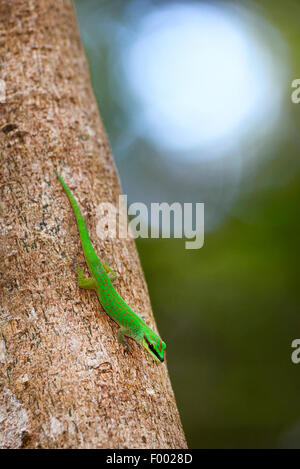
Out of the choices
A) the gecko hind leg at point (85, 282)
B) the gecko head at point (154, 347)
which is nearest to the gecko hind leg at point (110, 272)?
the gecko hind leg at point (85, 282)

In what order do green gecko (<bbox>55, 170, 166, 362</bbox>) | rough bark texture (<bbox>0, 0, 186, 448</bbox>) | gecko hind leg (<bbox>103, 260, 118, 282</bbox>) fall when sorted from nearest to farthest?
rough bark texture (<bbox>0, 0, 186, 448</bbox>) < green gecko (<bbox>55, 170, 166, 362</bbox>) < gecko hind leg (<bbox>103, 260, 118, 282</bbox>)

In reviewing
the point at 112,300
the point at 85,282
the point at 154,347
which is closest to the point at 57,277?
the point at 85,282

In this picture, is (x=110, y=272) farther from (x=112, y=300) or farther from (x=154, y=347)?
(x=154, y=347)

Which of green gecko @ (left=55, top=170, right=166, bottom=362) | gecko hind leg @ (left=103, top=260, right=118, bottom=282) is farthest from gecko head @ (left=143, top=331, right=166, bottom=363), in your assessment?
gecko hind leg @ (left=103, top=260, right=118, bottom=282)

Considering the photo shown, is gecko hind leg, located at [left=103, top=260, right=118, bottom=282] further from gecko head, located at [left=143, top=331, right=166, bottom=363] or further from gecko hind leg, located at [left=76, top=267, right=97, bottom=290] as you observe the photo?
gecko head, located at [left=143, top=331, right=166, bottom=363]

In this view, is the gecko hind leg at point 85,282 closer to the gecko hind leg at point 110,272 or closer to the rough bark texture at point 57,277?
the rough bark texture at point 57,277
